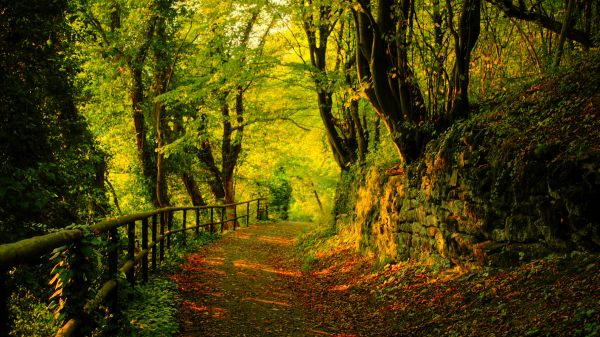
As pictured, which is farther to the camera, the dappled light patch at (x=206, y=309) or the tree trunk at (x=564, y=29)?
the tree trunk at (x=564, y=29)

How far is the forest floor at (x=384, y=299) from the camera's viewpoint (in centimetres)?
434

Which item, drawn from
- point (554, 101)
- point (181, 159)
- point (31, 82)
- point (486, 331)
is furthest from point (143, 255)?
point (181, 159)

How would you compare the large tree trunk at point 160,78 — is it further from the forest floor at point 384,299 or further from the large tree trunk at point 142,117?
the forest floor at point 384,299

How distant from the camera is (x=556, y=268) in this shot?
4.84 m

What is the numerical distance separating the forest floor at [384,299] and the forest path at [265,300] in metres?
0.02

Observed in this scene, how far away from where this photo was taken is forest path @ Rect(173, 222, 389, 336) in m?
6.13

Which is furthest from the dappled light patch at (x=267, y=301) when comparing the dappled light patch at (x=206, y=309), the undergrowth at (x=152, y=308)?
the undergrowth at (x=152, y=308)

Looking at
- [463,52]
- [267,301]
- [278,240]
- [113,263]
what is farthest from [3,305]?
[278,240]

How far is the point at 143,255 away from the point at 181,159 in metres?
12.4

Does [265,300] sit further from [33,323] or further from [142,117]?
[142,117]

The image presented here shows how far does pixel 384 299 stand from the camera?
23.9 feet

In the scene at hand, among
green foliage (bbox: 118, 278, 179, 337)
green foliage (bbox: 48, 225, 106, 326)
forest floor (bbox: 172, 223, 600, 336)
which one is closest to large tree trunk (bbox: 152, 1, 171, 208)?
forest floor (bbox: 172, 223, 600, 336)

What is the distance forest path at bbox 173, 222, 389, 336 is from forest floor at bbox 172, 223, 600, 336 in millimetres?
16

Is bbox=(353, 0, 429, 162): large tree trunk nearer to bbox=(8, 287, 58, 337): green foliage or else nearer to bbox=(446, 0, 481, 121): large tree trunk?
bbox=(446, 0, 481, 121): large tree trunk
